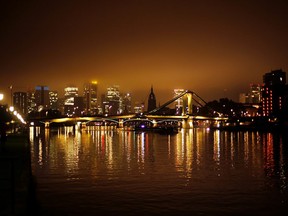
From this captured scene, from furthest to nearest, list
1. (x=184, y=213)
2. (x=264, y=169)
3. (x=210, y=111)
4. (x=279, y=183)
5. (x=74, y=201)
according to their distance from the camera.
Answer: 1. (x=210, y=111)
2. (x=264, y=169)
3. (x=279, y=183)
4. (x=74, y=201)
5. (x=184, y=213)

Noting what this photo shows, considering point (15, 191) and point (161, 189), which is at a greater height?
point (15, 191)

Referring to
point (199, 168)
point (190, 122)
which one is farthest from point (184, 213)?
point (190, 122)

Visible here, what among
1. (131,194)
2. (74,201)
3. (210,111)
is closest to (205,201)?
(131,194)

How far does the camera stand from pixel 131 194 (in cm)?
1845

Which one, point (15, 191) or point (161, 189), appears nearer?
point (15, 191)

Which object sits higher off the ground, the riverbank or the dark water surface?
the riverbank

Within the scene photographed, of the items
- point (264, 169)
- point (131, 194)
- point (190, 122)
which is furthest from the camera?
point (190, 122)

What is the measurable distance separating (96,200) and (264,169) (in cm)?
1449

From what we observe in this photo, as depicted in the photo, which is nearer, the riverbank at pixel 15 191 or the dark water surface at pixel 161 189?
the riverbank at pixel 15 191

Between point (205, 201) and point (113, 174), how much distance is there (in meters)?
9.00

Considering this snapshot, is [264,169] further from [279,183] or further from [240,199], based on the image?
[240,199]

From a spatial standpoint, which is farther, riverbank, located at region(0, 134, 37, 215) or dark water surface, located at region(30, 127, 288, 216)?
dark water surface, located at region(30, 127, 288, 216)

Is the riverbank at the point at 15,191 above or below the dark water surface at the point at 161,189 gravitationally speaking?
above

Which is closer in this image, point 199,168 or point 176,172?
point 176,172
